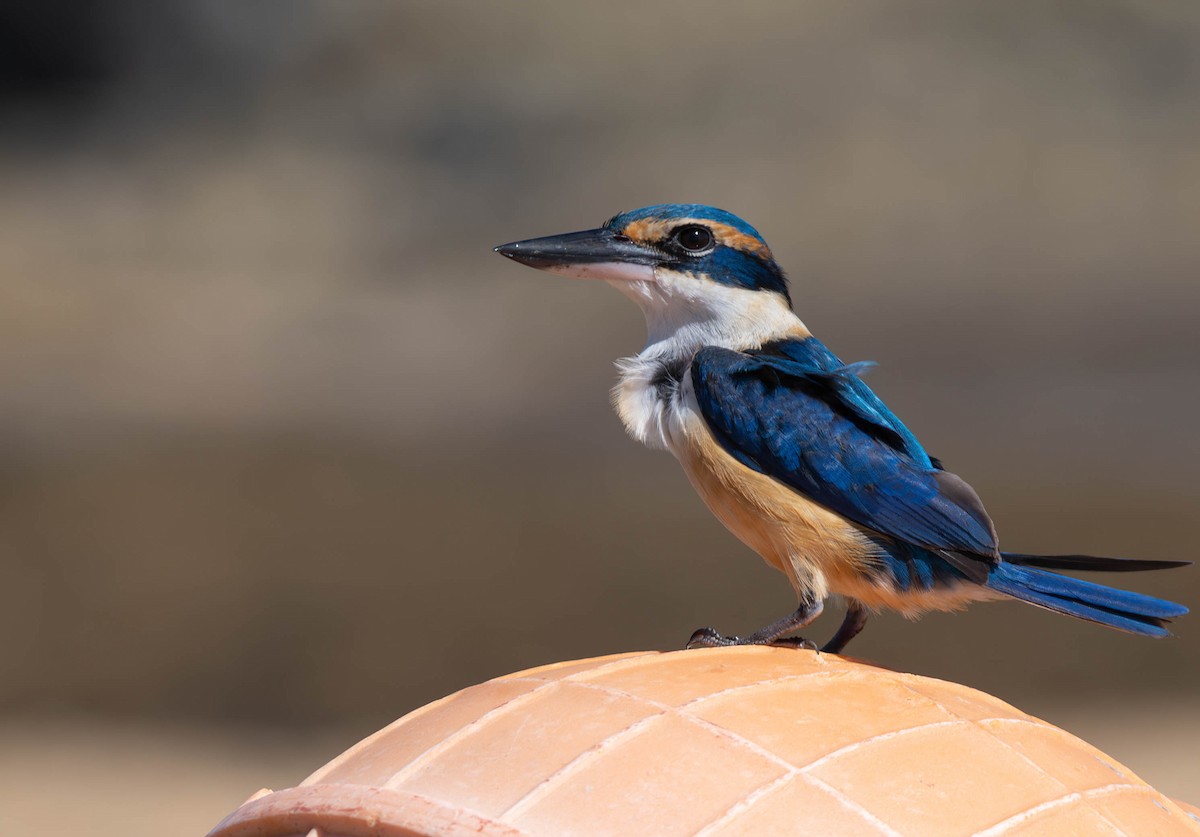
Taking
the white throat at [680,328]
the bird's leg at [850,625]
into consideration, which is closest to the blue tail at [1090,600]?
the bird's leg at [850,625]

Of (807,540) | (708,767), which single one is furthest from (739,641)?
(708,767)

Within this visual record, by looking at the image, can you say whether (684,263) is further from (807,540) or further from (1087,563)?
(1087,563)

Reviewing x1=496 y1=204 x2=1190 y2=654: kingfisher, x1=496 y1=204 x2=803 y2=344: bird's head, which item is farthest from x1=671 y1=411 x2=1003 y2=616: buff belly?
x1=496 y1=204 x2=803 y2=344: bird's head

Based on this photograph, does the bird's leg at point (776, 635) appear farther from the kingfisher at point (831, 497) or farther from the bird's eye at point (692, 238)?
the bird's eye at point (692, 238)

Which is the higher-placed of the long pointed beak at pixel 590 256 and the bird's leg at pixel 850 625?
the long pointed beak at pixel 590 256

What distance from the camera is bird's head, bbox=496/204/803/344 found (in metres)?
2.41

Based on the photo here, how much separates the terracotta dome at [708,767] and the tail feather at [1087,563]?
0.36 metres

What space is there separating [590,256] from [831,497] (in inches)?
23.8

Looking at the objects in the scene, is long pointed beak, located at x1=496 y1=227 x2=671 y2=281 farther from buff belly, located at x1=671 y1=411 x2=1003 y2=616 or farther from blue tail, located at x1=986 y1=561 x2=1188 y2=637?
blue tail, located at x1=986 y1=561 x2=1188 y2=637

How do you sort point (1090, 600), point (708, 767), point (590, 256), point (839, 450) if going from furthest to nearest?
point (590, 256)
point (839, 450)
point (1090, 600)
point (708, 767)

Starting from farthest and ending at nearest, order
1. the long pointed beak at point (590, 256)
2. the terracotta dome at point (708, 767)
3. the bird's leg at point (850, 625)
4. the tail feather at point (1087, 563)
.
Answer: the long pointed beak at point (590, 256), the bird's leg at point (850, 625), the tail feather at point (1087, 563), the terracotta dome at point (708, 767)

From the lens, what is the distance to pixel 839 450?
7.13ft

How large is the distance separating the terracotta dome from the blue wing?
376 mm

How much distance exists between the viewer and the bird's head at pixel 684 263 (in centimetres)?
241
